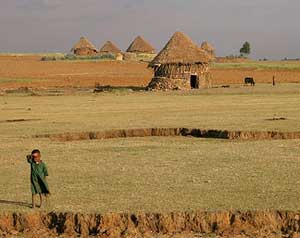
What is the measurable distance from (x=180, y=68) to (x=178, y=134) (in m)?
31.4

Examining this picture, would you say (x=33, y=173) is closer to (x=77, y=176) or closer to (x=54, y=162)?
(x=77, y=176)

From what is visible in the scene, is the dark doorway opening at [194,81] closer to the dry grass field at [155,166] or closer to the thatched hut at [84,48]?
the dry grass field at [155,166]

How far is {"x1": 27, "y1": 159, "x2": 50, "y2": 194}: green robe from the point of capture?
1169 centimetres

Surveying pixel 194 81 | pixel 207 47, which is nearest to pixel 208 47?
pixel 207 47

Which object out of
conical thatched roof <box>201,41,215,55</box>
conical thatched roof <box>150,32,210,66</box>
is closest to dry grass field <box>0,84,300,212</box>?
conical thatched roof <box>150,32,210,66</box>

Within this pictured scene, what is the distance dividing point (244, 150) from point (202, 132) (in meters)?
5.01

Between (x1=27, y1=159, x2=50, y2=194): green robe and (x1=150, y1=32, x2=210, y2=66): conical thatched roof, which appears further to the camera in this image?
(x1=150, y1=32, x2=210, y2=66): conical thatched roof

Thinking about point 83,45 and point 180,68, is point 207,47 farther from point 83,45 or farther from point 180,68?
point 180,68

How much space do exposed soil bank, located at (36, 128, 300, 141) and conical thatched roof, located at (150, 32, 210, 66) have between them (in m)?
31.2

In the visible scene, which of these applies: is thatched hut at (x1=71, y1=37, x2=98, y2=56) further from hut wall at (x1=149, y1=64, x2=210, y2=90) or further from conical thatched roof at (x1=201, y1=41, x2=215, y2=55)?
hut wall at (x1=149, y1=64, x2=210, y2=90)

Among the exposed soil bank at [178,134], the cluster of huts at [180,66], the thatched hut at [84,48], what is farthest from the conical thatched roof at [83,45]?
the exposed soil bank at [178,134]

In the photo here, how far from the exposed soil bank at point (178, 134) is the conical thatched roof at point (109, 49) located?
95546 mm

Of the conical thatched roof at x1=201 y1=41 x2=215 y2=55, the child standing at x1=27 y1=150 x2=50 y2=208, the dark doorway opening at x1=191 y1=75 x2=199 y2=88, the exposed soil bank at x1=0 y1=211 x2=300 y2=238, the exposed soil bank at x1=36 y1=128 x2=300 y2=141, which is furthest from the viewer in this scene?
the conical thatched roof at x1=201 y1=41 x2=215 y2=55

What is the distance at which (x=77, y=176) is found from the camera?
15.0 meters
